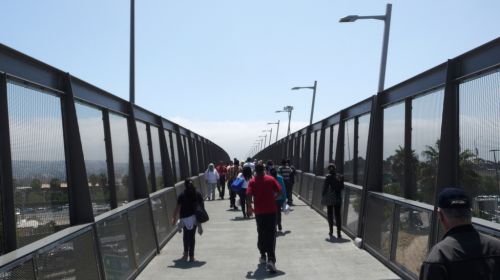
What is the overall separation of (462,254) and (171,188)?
41.8ft

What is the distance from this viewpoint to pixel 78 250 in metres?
6.59

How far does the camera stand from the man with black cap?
2889 millimetres

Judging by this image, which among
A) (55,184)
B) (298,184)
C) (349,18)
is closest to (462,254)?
(55,184)

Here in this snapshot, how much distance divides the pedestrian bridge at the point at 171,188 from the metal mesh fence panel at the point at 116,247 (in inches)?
0.7

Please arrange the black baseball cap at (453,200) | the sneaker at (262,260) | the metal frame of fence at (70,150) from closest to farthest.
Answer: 1. the black baseball cap at (453,200)
2. the metal frame of fence at (70,150)
3. the sneaker at (262,260)

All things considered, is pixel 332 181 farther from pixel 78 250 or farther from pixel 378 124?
pixel 78 250

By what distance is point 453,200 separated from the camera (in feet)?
10.3

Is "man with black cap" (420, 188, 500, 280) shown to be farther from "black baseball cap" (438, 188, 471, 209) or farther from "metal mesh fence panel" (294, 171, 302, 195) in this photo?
"metal mesh fence panel" (294, 171, 302, 195)

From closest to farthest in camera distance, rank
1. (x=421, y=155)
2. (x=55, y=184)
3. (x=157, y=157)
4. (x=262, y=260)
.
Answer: (x=55, y=184) < (x=421, y=155) < (x=262, y=260) < (x=157, y=157)

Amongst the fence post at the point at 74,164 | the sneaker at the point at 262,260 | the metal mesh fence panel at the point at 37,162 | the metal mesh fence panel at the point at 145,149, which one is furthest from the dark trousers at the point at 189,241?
the metal mesh fence panel at the point at 37,162

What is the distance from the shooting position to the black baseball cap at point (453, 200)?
122 inches

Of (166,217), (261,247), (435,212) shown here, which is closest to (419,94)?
(435,212)

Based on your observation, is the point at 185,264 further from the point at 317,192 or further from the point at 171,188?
the point at 317,192

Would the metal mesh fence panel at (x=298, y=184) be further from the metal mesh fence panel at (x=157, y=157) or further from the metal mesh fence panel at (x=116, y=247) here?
the metal mesh fence panel at (x=116, y=247)
